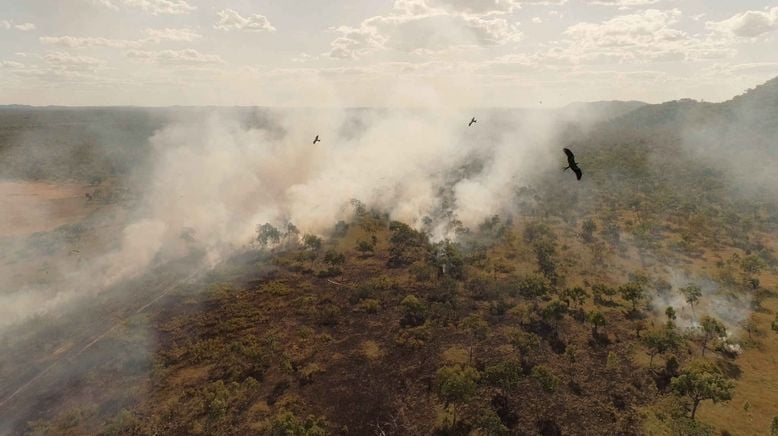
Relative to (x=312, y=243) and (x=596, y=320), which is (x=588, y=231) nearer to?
(x=596, y=320)

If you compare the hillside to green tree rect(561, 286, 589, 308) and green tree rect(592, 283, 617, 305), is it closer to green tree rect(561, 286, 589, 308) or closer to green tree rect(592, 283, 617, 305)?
green tree rect(561, 286, 589, 308)

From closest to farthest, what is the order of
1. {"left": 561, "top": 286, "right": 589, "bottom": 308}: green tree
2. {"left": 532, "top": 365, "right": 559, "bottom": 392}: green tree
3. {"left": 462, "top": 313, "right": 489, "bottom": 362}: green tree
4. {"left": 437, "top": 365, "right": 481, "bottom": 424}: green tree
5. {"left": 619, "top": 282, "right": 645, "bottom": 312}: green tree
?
{"left": 437, "top": 365, "right": 481, "bottom": 424}: green tree < {"left": 532, "top": 365, "right": 559, "bottom": 392}: green tree < {"left": 462, "top": 313, "right": 489, "bottom": 362}: green tree < {"left": 619, "top": 282, "right": 645, "bottom": 312}: green tree < {"left": 561, "top": 286, "right": 589, "bottom": 308}: green tree

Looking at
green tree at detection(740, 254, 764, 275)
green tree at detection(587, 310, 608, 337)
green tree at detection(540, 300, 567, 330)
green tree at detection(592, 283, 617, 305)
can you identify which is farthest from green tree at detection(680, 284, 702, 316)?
green tree at detection(740, 254, 764, 275)

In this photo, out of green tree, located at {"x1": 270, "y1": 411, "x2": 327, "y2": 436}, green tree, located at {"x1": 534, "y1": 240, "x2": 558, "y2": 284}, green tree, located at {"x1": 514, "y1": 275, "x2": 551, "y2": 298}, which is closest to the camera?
green tree, located at {"x1": 270, "y1": 411, "x2": 327, "y2": 436}

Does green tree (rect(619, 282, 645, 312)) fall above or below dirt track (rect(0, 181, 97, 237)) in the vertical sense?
above

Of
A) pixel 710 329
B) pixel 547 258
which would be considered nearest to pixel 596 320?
pixel 710 329

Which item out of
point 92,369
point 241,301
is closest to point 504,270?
point 241,301

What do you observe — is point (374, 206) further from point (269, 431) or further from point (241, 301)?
point (269, 431)

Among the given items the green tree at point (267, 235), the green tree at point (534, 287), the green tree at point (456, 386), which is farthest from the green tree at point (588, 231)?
the green tree at point (267, 235)

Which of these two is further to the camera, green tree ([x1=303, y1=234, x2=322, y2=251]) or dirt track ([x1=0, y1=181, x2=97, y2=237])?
dirt track ([x1=0, y1=181, x2=97, y2=237])

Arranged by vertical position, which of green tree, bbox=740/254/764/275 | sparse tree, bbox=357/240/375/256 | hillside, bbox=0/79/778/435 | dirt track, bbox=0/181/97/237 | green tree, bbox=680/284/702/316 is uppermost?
green tree, bbox=680/284/702/316
